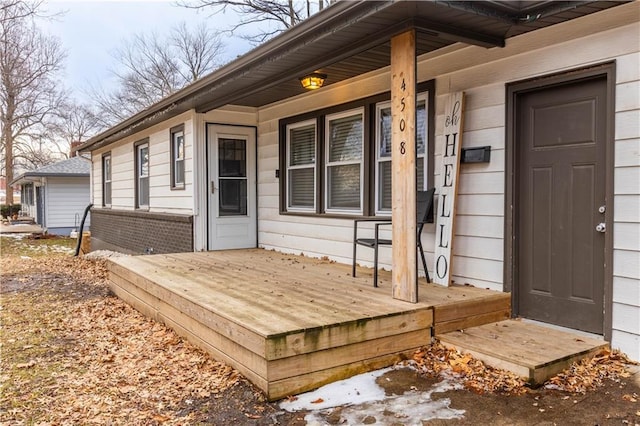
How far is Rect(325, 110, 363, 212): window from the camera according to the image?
18.7 ft

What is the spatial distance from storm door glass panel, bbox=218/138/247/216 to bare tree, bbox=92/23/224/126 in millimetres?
17637

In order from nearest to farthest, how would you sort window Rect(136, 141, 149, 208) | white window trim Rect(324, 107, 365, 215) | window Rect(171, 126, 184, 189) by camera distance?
white window trim Rect(324, 107, 365, 215) < window Rect(171, 126, 184, 189) < window Rect(136, 141, 149, 208)

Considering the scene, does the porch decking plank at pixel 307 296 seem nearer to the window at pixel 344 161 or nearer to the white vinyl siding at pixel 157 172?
the window at pixel 344 161

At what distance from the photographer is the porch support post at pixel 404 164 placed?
140 inches

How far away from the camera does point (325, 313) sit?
132 inches

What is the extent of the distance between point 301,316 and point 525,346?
1563 millimetres

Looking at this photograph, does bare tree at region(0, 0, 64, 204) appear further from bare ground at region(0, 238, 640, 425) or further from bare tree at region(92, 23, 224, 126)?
bare ground at region(0, 238, 640, 425)

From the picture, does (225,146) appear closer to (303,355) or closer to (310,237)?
(310,237)

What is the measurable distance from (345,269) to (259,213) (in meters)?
2.60

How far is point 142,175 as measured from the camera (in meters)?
9.77

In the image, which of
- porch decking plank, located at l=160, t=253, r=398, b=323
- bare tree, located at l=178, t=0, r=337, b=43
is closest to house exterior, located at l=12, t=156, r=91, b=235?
bare tree, located at l=178, t=0, r=337, b=43

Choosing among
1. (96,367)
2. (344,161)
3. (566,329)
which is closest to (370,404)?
(566,329)

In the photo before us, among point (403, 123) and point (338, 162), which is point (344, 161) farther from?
point (403, 123)

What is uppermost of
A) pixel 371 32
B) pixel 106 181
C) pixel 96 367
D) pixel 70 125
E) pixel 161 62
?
pixel 161 62
